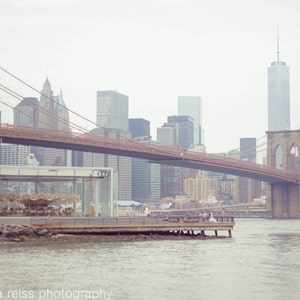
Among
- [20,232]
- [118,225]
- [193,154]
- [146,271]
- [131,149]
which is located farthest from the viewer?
[193,154]

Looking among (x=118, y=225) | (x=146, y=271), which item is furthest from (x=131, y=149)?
(x=146, y=271)

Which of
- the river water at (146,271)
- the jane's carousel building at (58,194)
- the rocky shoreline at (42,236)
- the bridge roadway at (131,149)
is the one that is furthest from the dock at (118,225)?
the bridge roadway at (131,149)

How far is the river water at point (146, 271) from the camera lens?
26.6m

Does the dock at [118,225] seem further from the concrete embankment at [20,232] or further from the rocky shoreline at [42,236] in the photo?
Answer: the concrete embankment at [20,232]

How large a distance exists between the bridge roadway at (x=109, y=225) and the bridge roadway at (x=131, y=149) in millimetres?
25009

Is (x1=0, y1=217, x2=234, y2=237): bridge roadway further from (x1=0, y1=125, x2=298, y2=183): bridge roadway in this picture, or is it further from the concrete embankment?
(x1=0, y1=125, x2=298, y2=183): bridge roadway

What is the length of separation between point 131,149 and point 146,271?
5594 cm

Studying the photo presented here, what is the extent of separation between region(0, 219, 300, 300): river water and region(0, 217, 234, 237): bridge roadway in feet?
11.7

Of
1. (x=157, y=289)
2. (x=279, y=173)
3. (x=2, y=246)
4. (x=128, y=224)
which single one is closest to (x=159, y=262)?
(x=157, y=289)

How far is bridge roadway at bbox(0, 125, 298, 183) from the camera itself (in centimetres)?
7512

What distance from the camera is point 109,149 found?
279 ft

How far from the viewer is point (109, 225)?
49.0 meters

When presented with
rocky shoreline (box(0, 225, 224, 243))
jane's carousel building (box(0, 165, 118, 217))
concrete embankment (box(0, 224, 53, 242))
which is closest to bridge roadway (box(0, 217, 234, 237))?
rocky shoreline (box(0, 225, 224, 243))

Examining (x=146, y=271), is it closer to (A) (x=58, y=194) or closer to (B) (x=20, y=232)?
(B) (x=20, y=232)
